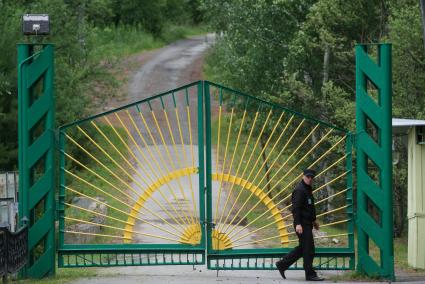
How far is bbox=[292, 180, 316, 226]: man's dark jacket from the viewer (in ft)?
43.2

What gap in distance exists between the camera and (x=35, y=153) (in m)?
13.5

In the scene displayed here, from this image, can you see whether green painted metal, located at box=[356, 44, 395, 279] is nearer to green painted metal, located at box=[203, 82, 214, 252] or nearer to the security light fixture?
green painted metal, located at box=[203, 82, 214, 252]

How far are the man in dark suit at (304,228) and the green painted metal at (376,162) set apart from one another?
2.44 feet

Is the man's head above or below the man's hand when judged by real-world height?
above

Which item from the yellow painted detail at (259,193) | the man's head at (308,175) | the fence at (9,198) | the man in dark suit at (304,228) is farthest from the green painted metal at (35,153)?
the man's head at (308,175)

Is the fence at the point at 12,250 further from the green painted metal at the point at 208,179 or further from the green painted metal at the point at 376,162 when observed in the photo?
the green painted metal at the point at 376,162

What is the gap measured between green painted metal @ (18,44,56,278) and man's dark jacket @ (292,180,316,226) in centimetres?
340

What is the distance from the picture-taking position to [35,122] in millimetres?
13555

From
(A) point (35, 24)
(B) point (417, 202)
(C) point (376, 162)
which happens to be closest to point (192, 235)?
(C) point (376, 162)

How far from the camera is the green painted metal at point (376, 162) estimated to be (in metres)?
13.3

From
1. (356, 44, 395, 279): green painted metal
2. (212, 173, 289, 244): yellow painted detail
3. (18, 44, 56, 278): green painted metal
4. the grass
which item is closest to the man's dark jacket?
(212, 173, 289, 244): yellow painted detail

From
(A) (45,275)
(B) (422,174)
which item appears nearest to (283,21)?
(B) (422,174)

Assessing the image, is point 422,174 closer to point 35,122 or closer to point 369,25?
point 35,122

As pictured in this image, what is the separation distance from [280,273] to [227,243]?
0.85m
